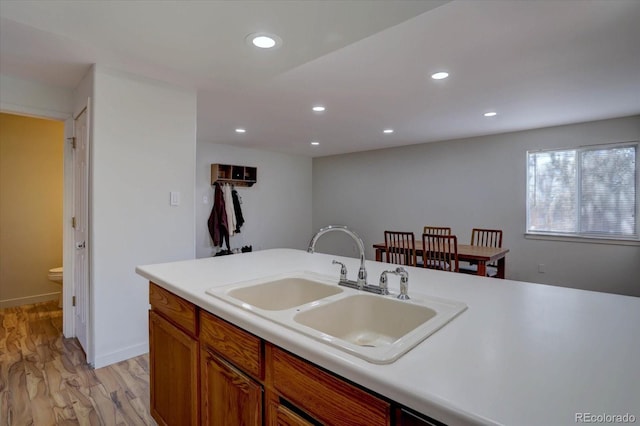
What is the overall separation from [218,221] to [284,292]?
162 inches

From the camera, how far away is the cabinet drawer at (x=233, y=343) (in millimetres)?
999

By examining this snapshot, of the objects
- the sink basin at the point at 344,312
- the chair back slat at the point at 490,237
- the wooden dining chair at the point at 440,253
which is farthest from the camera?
the chair back slat at the point at 490,237

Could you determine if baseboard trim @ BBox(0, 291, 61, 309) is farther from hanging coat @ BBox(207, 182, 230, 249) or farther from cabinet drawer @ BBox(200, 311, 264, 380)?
cabinet drawer @ BBox(200, 311, 264, 380)

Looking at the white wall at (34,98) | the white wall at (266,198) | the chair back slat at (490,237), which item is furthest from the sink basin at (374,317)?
the white wall at (266,198)

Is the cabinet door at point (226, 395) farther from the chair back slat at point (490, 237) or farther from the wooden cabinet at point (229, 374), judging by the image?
the chair back slat at point (490, 237)

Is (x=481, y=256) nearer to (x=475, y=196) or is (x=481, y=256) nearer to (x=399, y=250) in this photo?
(x=399, y=250)

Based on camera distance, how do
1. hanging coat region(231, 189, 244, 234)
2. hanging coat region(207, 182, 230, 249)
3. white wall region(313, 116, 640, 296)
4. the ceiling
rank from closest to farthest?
the ceiling, white wall region(313, 116, 640, 296), hanging coat region(207, 182, 230, 249), hanging coat region(231, 189, 244, 234)

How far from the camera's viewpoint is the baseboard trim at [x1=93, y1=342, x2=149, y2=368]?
2.34m

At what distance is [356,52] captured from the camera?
7.20ft

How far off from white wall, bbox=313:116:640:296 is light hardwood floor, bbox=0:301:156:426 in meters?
4.50

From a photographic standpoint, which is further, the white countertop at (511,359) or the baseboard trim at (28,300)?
the baseboard trim at (28,300)

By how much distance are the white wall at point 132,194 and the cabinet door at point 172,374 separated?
3.15 feet

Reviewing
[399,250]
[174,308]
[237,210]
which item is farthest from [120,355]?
[237,210]

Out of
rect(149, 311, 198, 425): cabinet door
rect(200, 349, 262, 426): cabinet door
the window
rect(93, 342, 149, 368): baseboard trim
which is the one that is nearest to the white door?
rect(93, 342, 149, 368): baseboard trim
